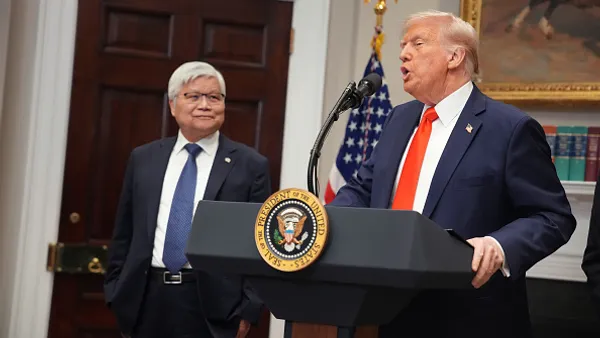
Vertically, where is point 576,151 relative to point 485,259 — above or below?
above

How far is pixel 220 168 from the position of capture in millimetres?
3270

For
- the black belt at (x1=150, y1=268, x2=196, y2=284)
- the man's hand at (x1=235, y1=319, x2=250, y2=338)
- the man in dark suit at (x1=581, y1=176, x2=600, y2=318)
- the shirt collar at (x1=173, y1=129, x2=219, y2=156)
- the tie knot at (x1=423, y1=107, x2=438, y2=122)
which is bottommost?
the man's hand at (x1=235, y1=319, x2=250, y2=338)

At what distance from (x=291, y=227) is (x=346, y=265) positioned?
13 centimetres

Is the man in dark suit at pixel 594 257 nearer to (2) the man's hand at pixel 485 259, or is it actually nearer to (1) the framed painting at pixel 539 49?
(2) the man's hand at pixel 485 259

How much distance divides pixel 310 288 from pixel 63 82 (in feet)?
10.3

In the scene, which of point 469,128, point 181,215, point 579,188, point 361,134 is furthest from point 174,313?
point 579,188

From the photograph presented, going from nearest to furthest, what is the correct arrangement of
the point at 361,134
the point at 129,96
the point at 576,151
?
the point at 576,151
the point at 129,96
the point at 361,134

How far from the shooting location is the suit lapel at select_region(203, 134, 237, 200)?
321 centimetres

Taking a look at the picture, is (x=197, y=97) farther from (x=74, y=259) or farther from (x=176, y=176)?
(x=74, y=259)

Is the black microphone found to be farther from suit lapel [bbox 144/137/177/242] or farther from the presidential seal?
suit lapel [bbox 144/137/177/242]

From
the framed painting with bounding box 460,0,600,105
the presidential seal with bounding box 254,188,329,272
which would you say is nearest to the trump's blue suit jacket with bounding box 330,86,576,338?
the presidential seal with bounding box 254,188,329,272

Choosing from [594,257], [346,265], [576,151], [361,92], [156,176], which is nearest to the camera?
[346,265]

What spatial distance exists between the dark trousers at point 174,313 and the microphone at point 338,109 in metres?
1.34

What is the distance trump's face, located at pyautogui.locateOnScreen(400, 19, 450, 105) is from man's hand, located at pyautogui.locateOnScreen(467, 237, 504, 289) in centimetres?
56
